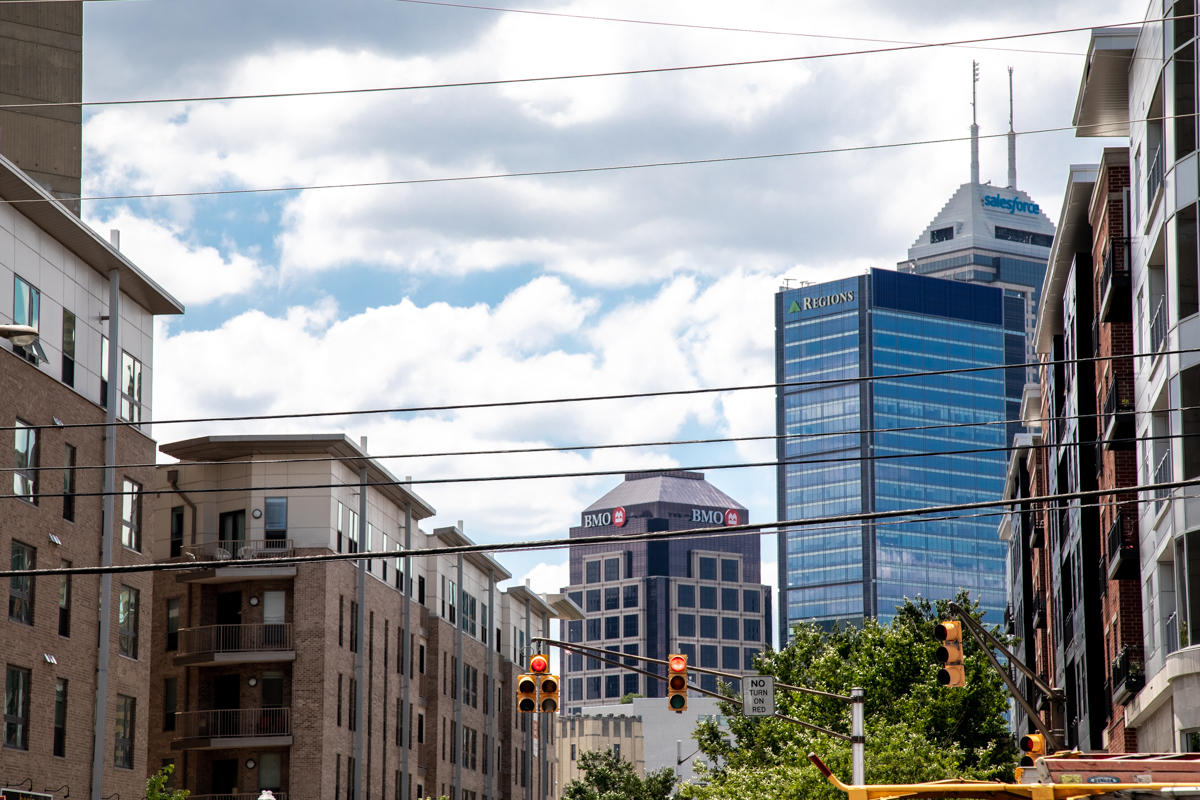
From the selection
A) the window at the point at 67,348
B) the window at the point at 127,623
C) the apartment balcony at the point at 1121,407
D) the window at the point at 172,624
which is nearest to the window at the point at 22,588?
the window at the point at 127,623

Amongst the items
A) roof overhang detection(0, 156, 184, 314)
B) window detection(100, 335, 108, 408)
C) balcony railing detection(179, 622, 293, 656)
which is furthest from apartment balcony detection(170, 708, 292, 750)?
window detection(100, 335, 108, 408)

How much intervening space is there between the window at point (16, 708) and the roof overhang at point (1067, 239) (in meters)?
32.4

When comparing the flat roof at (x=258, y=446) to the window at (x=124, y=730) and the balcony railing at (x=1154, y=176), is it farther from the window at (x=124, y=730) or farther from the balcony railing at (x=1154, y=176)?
the balcony railing at (x=1154, y=176)

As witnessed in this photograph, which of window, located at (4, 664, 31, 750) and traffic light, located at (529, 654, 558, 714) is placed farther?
window, located at (4, 664, 31, 750)

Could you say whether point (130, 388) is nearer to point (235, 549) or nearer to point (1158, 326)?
point (235, 549)

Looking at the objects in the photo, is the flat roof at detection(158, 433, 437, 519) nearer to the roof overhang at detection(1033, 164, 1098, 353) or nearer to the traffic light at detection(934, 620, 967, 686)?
the roof overhang at detection(1033, 164, 1098, 353)

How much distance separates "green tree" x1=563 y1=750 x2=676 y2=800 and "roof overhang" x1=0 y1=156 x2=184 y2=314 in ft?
188

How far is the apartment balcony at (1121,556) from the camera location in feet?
134

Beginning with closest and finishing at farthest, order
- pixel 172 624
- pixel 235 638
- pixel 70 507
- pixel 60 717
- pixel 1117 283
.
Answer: pixel 1117 283 → pixel 60 717 → pixel 70 507 → pixel 235 638 → pixel 172 624

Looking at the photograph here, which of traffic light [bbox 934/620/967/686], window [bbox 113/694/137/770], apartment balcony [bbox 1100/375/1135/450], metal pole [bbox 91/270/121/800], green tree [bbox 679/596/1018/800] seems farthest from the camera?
green tree [bbox 679/596/1018/800]

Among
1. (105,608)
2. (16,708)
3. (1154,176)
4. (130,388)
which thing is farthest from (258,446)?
(1154,176)

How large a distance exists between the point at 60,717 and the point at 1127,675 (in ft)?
95.2

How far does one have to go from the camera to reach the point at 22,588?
45.4 m

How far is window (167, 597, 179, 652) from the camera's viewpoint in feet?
231
